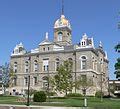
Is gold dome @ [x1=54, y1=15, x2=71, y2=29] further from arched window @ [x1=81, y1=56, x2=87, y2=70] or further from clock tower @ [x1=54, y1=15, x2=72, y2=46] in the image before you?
arched window @ [x1=81, y1=56, x2=87, y2=70]

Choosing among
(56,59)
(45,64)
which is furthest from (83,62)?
(45,64)

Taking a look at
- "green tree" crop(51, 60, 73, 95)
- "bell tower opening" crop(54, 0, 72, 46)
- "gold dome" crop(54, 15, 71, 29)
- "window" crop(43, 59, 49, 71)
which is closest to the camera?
"green tree" crop(51, 60, 73, 95)

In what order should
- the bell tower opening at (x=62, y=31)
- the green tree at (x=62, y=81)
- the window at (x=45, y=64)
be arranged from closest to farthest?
the green tree at (x=62, y=81) < the window at (x=45, y=64) < the bell tower opening at (x=62, y=31)

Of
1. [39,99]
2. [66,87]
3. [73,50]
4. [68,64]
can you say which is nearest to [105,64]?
[73,50]

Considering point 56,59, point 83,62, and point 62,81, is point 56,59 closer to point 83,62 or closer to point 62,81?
point 83,62

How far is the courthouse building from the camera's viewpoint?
287 ft

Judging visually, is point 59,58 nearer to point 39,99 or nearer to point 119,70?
point 39,99

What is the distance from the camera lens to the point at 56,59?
302 feet

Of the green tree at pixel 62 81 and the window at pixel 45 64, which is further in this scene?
the window at pixel 45 64

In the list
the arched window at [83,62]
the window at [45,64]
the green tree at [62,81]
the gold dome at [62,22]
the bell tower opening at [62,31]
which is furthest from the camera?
the gold dome at [62,22]

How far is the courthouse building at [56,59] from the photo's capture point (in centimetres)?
8756

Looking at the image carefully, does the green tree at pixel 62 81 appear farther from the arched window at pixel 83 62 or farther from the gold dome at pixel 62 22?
the gold dome at pixel 62 22

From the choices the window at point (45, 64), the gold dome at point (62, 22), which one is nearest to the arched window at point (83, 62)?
the window at point (45, 64)

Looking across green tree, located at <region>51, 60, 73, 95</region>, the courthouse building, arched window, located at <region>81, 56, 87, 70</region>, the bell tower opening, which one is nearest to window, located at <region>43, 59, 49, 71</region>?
the courthouse building
